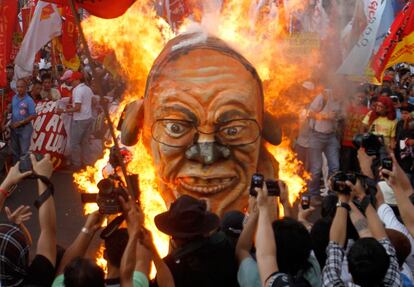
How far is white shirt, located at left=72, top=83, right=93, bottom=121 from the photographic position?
12.2 meters

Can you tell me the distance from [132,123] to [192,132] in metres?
0.57

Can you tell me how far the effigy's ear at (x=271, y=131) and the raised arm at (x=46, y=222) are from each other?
240 cm

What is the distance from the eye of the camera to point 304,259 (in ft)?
12.1

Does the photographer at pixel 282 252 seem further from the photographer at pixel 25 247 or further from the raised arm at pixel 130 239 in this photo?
the photographer at pixel 25 247

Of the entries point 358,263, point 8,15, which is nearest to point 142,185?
point 358,263

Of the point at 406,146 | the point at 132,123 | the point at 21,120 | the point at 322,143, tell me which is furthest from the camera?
the point at 21,120

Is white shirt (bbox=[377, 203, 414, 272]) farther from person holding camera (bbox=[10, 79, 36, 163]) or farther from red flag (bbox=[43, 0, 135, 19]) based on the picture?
person holding camera (bbox=[10, 79, 36, 163])

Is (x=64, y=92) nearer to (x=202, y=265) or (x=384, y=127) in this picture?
(x=384, y=127)

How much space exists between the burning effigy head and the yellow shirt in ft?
15.8

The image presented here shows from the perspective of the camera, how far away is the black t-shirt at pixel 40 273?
3660mm

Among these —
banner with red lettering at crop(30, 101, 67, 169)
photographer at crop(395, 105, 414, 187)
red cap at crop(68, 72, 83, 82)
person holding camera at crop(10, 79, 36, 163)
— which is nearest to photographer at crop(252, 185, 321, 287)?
photographer at crop(395, 105, 414, 187)

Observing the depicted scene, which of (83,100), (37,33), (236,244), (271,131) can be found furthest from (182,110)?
(83,100)

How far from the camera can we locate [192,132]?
562 cm

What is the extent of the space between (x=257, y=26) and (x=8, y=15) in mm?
3868
